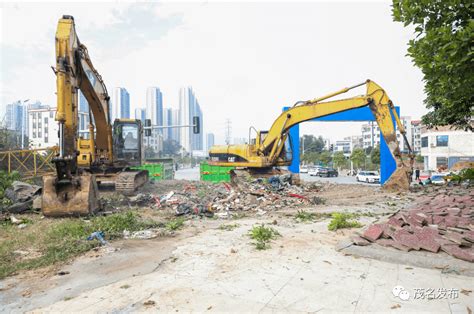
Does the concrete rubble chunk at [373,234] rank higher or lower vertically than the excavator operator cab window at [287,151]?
lower

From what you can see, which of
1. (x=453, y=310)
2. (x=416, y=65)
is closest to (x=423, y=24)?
(x=416, y=65)

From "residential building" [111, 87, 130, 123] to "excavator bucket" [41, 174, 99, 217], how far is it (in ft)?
204

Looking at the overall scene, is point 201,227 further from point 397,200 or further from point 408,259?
point 397,200

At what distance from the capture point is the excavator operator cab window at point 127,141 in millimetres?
13820

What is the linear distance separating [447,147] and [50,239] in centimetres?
5196

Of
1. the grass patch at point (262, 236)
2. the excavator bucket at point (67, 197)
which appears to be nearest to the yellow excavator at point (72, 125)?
the excavator bucket at point (67, 197)

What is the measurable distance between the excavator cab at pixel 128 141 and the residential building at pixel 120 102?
5651cm

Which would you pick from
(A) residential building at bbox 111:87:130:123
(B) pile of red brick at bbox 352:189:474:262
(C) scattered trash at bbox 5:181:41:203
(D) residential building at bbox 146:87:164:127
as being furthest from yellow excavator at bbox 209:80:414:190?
(D) residential building at bbox 146:87:164:127

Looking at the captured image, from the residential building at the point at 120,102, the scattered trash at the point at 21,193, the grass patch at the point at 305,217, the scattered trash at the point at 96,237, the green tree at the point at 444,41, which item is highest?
the residential building at the point at 120,102

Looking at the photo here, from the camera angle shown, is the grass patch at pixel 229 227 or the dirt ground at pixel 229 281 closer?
the dirt ground at pixel 229 281

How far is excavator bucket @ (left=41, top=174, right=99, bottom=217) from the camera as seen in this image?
802 cm

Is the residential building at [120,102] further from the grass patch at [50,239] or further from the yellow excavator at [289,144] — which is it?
the grass patch at [50,239]

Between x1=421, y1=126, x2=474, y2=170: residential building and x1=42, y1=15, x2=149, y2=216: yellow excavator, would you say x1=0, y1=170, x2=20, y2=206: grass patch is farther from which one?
x1=421, y1=126, x2=474, y2=170: residential building

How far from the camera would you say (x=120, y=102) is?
222 ft
